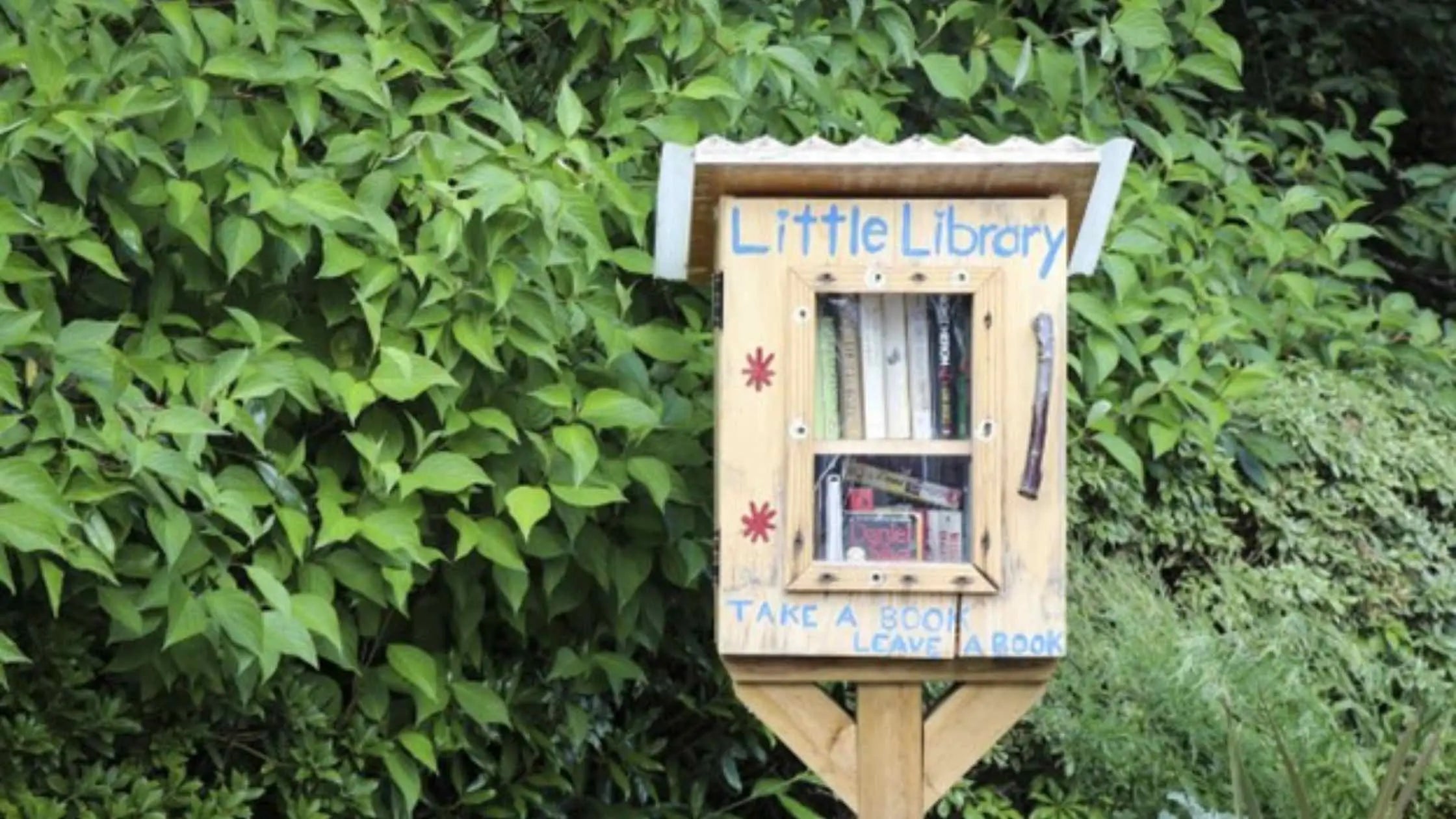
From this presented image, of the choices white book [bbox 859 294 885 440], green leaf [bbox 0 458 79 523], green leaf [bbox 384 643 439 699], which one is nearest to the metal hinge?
white book [bbox 859 294 885 440]

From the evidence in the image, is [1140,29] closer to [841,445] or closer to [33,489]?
[841,445]

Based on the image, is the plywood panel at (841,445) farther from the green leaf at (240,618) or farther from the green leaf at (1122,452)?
the green leaf at (1122,452)

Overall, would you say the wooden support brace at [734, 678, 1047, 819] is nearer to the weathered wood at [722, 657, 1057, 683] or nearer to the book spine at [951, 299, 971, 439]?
the weathered wood at [722, 657, 1057, 683]

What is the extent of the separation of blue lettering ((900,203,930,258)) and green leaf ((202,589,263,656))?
1.33m

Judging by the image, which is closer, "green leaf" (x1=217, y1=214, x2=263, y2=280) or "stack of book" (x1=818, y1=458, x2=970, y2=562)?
"stack of book" (x1=818, y1=458, x2=970, y2=562)

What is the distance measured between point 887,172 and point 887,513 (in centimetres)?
61

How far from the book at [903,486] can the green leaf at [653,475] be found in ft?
1.76

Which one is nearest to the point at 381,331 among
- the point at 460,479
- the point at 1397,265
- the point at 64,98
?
the point at 460,479

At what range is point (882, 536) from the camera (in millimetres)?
4543

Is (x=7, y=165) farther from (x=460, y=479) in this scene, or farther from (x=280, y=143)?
(x=460, y=479)

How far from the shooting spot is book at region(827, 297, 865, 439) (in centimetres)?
457

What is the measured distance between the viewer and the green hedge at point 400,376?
4.59 m

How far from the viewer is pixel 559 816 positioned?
5352 millimetres

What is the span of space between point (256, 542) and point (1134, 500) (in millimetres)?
2183
